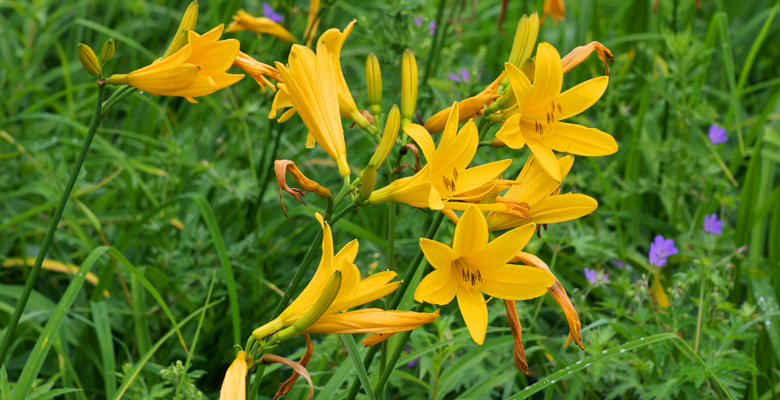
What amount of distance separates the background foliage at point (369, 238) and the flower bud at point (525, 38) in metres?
0.57

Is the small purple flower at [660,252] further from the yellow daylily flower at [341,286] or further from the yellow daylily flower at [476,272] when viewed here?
the yellow daylily flower at [341,286]

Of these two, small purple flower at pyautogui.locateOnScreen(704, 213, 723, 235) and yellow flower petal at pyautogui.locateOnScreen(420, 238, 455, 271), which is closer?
yellow flower petal at pyautogui.locateOnScreen(420, 238, 455, 271)

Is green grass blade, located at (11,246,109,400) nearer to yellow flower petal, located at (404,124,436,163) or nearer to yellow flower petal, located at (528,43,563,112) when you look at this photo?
yellow flower petal, located at (404,124,436,163)

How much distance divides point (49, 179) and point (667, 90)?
7.76 ft

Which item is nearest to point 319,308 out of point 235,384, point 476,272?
point 235,384

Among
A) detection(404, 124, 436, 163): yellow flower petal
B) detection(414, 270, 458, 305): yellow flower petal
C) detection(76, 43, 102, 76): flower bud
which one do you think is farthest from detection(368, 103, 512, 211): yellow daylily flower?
detection(76, 43, 102, 76): flower bud

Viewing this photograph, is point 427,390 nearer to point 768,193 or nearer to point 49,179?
point 49,179

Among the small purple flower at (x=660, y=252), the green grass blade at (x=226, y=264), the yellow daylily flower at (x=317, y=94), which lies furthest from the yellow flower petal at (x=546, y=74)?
the small purple flower at (x=660, y=252)

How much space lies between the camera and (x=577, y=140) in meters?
1.18

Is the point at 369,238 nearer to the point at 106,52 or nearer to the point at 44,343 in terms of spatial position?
the point at 44,343

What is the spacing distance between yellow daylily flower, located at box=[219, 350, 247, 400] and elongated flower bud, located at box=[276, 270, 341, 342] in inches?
2.9

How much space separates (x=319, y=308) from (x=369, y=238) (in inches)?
45.8

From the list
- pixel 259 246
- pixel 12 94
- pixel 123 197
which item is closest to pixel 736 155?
pixel 259 246

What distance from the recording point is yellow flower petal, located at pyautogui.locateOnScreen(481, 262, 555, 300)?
1064 millimetres
